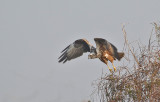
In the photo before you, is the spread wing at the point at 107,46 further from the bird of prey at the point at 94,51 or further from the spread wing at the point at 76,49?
the spread wing at the point at 76,49

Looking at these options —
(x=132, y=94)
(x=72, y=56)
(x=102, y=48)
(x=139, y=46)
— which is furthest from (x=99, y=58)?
(x=132, y=94)

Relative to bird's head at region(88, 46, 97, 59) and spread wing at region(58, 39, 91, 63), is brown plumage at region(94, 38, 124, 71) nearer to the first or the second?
bird's head at region(88, 46, 97, 59)

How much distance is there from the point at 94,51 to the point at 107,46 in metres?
0.67

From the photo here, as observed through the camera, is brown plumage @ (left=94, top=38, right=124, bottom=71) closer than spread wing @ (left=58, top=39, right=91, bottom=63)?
Yes

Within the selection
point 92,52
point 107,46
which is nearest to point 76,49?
point 92,52

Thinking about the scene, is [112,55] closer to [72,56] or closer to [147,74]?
[72,56]

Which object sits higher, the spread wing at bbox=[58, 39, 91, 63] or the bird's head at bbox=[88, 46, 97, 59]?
the spread wing at bbox=[58, 39, 91, 63]

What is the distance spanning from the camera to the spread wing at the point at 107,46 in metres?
9.30

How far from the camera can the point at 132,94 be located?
21.4 feet

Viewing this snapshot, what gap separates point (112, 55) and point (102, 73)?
2.36 meters

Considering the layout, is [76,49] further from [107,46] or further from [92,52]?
[107,46]

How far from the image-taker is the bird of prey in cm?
935

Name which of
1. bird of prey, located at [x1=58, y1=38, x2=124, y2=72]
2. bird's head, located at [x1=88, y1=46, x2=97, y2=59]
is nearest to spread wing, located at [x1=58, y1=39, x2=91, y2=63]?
bird of prey, located at [x1=58, y1=38, x2=124, y2=72]

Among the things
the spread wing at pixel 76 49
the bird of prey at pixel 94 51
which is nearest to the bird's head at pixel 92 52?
the bird of prey at pixel 94 51
